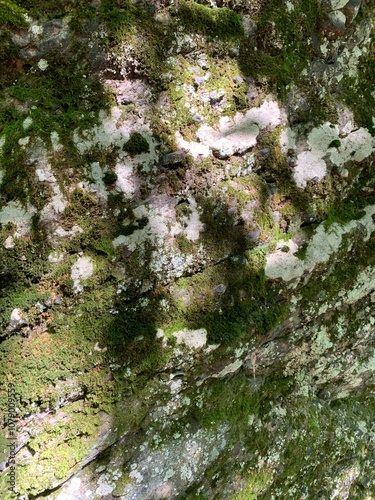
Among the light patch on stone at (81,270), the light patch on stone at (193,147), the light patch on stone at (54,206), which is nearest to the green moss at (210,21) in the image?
the light patch on stone at (193,147)

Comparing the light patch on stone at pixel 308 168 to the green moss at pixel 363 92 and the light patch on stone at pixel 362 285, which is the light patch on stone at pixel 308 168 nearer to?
the green moss at pixel 363 92

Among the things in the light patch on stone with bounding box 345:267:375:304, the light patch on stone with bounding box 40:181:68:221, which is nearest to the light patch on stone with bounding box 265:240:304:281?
the light patch on stone with bounding box 345:267:375:304

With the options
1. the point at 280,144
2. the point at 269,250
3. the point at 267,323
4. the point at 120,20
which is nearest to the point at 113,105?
the point at 120,20

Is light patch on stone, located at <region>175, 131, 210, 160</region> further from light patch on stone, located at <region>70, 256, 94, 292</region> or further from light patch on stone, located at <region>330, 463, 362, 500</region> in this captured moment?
light patch on stone, located at <region>330, 463, 362, 500</region>

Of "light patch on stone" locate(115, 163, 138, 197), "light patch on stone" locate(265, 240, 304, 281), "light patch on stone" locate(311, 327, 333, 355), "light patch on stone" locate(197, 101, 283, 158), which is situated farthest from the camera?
"light patch on stone" locate(311, 327, 333, 355)

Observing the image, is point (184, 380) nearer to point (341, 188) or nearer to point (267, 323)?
point (267, 323)

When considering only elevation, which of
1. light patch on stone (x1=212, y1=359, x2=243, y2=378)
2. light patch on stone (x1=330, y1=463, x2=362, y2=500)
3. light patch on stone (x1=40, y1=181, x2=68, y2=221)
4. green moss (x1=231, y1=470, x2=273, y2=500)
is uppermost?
light patch on stone (x1=40, y1=181, x2=68, y2=221)
